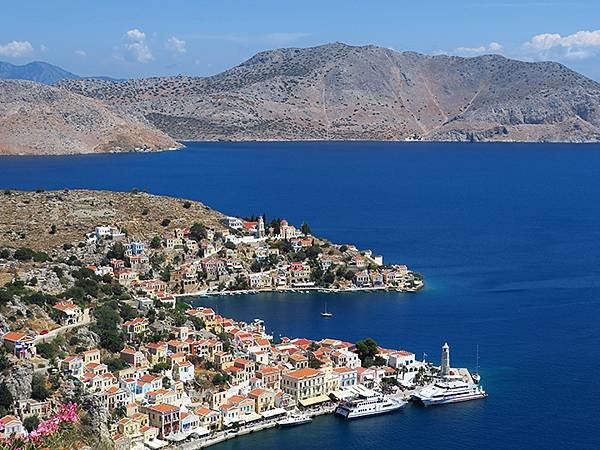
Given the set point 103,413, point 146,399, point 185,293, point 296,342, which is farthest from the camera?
point 185,293

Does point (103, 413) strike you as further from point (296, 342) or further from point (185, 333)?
point (296, 342)

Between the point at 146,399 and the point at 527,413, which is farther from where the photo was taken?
the point at 527,413

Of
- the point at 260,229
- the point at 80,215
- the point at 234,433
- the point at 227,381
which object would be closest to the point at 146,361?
the point at 227,381

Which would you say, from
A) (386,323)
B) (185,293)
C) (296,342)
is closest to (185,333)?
(296,342)

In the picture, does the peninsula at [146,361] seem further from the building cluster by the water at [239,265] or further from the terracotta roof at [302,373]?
the building cluster by the water at [239,265]

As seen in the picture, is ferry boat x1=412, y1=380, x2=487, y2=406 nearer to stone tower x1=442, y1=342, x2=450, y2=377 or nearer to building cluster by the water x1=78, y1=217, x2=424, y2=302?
stone tower x1=442, y1=342, x2=450, y2=377

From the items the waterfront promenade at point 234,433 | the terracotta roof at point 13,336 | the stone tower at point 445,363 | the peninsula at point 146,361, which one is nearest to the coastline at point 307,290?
the peninsula at point 146,361
